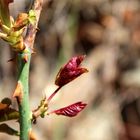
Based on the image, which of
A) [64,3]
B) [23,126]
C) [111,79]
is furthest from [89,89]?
[23,126]

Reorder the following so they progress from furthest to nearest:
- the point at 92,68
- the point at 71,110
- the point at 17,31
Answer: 1. the point at 92,68
2. the point at 71,110
3. the point at 17,31

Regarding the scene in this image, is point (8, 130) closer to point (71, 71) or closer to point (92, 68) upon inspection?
point (71, 71)

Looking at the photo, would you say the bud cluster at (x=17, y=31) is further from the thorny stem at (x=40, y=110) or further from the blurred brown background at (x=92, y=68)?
the blurred brown background at (x=92, y=68)

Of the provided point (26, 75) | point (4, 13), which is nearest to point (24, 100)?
point (26, 75)

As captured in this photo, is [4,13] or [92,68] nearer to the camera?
[4,13]

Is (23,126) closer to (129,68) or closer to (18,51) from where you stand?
(18,51)

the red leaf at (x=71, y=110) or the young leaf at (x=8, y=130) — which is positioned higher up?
the red leaf at (x=71, y=110)

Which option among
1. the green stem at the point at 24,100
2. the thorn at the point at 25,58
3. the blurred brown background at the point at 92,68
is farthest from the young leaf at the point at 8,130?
the blurred brown background at the point at 92,68
